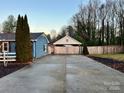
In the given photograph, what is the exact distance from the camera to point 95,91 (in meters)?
10.8

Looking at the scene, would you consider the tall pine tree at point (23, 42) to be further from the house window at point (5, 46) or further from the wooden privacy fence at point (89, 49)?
the wooden privacy fence at point (89, 49)

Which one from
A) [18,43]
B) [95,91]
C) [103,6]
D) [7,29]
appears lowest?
[95,91]

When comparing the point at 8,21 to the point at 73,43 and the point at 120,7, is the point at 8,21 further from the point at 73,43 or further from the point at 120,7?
the point at 120,7

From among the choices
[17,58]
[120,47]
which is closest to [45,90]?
[17,58]

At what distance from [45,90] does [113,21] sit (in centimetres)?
6219

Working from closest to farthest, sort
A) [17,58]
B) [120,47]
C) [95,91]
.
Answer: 1. [95,91]
2. [17,58]
3. [120,47]

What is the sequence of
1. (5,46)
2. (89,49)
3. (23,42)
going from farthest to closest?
(89,49), (5,46), (23,42)

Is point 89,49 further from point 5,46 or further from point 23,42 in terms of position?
point 23,42

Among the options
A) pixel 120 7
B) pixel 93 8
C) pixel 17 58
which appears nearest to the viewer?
pixel 17 58

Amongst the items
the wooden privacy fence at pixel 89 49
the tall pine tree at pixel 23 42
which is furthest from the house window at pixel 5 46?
the wooden privacy fence at pixel 89 49

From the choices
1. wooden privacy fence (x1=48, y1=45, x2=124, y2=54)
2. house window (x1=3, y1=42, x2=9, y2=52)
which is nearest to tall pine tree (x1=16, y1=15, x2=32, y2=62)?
house window (x1=3, y1=42, x2=9, y2=52)

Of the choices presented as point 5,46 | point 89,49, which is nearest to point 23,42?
point 5,46

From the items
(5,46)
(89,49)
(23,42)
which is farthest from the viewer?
(89,49)

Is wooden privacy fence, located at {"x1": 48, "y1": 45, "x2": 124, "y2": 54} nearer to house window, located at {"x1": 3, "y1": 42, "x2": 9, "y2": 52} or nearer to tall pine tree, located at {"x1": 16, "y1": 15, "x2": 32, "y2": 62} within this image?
house window, located at {"x1": 3, "y1": 42, "x2": 9, "y2": 52}
